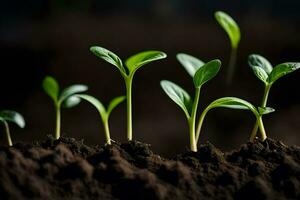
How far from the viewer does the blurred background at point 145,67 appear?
2678 mm

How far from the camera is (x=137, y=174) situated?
73cm

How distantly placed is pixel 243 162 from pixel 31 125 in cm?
208

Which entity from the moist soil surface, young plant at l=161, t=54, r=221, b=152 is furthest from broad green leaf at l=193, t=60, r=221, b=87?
the moist soil surface

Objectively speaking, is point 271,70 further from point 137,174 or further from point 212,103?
point 137,174

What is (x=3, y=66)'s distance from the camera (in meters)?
2.96

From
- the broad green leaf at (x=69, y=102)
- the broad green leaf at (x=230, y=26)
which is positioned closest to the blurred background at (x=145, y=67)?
the broad green leaf at (x=230, y=26)

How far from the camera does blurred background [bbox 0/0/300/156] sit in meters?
2.68

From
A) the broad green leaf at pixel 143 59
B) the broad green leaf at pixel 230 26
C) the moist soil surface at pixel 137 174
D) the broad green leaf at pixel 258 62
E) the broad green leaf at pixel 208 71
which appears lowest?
the moist soil surface at pixel 137 174

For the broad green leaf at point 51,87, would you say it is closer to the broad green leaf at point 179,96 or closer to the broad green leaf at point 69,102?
the broad green leaf at point 69,102

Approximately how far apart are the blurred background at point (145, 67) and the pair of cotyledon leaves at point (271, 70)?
4.68 ft

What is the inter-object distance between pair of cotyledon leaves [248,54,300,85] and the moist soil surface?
0.49 ft

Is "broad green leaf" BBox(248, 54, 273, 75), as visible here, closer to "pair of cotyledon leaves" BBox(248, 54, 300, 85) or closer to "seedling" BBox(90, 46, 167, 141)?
"pair of cotyledon leaves" BBox(248, 54, 300, 85)

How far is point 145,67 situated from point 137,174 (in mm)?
2321

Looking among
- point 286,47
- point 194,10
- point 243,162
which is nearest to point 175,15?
point 194,10
